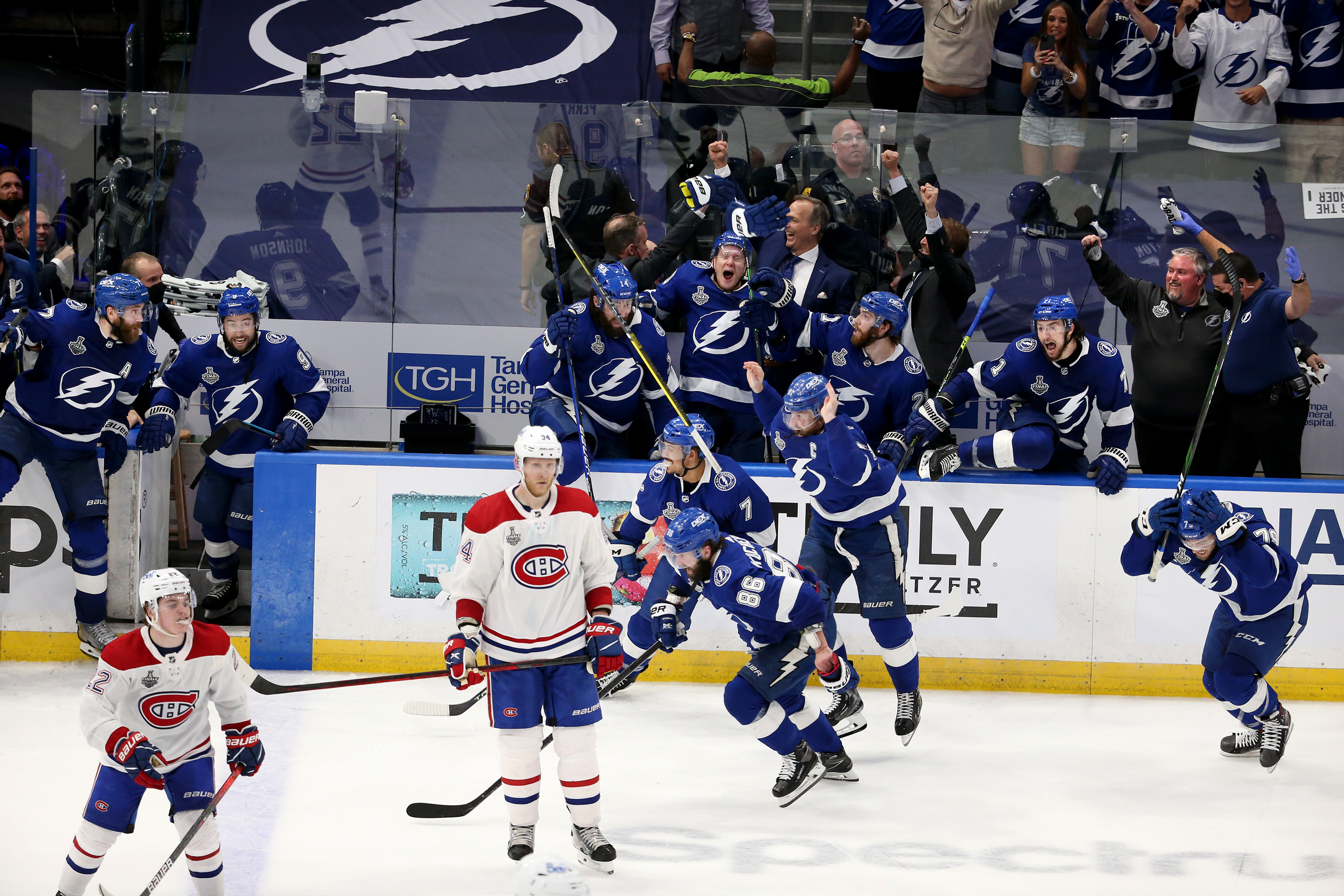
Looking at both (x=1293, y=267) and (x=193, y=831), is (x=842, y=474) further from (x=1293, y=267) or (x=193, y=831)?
(x=193, y=831)

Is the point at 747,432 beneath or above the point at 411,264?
beneath

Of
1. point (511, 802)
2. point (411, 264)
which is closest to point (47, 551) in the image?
point (411, 264)

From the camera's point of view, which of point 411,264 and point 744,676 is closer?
point 744,676

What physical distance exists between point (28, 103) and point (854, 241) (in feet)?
24.0

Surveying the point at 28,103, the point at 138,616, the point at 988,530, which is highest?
the point at 28,103

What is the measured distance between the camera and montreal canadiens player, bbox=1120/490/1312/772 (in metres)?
5.58

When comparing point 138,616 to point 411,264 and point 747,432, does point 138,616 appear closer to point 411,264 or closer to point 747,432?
point 411,264

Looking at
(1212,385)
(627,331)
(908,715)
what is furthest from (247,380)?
(1212,385)

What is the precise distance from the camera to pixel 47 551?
698cm

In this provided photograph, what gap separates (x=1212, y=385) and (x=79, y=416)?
523 cm

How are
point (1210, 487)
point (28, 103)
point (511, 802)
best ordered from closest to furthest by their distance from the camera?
1. point (511, 802)
2. point (1210, 487)
3. point (28, 103)

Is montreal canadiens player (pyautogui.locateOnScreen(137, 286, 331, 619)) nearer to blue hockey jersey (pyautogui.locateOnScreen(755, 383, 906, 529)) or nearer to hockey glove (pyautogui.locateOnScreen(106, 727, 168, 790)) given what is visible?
blue hockey jersey (pyautogui.locateOnScreen(755, 383, 906, 529))

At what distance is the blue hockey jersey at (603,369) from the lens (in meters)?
6.89

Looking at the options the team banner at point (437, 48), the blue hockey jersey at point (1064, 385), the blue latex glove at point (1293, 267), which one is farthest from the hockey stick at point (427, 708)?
the team banner at point (437, 48)
